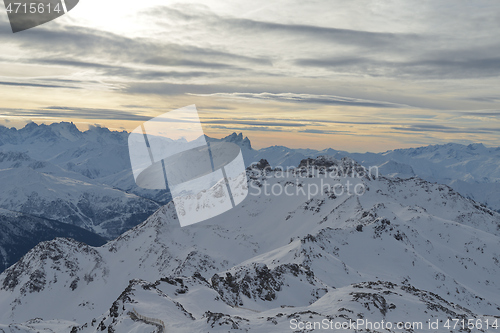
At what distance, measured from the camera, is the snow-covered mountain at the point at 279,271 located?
48.7m

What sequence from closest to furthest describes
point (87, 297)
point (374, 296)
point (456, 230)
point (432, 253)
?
point (374, 296), point (432, 253), point (456, 230), point (87, 297)

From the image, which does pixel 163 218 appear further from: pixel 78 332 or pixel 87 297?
pixel 78 332

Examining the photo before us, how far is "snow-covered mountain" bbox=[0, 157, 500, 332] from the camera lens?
48719 mm

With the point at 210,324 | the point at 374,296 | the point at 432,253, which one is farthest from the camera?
the point at 432,253

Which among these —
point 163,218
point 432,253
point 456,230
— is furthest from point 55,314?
point 456,230

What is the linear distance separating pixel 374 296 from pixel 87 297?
138m

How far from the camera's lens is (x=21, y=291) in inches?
6181

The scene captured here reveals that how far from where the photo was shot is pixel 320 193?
190250mm

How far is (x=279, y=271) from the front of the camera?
266 ft

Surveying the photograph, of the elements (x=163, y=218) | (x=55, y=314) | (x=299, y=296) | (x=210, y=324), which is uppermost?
(x=210, y=324)

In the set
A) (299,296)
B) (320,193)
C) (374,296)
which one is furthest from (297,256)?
(320,193)

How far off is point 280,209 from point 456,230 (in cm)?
8365

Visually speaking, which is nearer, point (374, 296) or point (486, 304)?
point (374, 296)

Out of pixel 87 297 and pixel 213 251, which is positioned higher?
pixel 213 251
